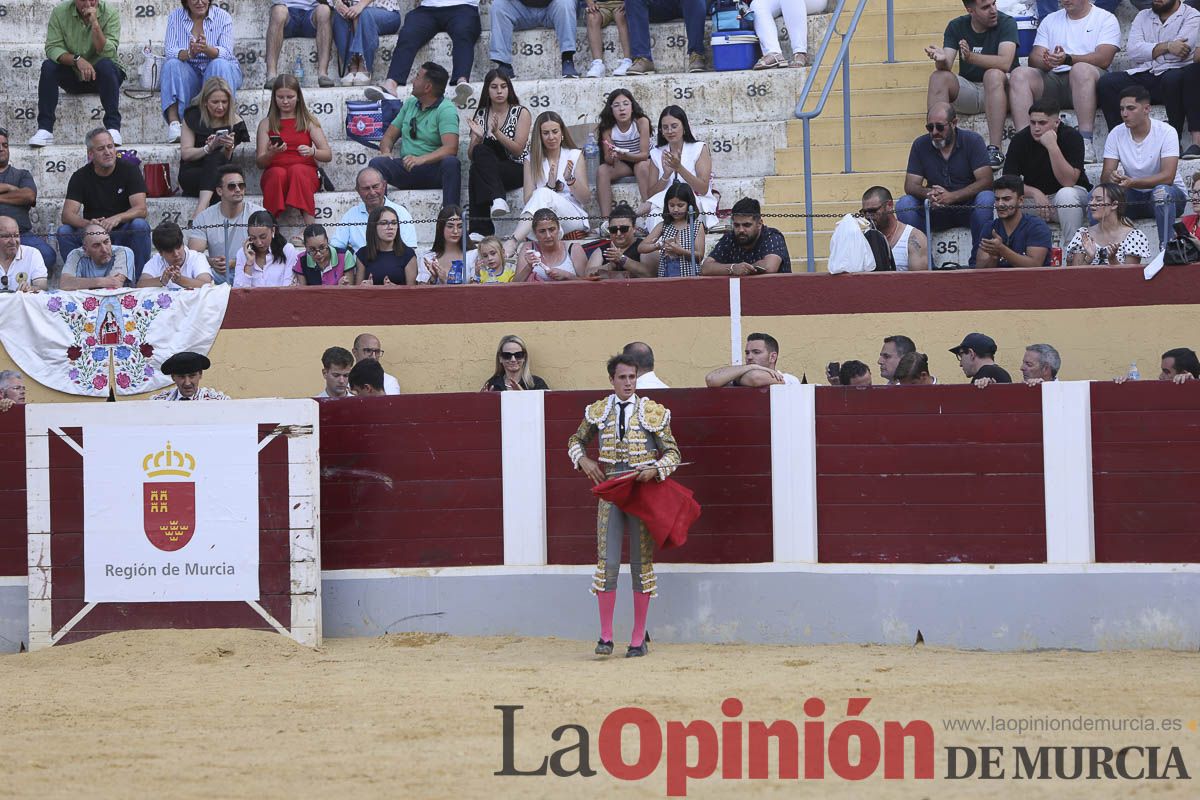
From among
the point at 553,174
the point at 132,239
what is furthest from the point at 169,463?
the point at 553,174

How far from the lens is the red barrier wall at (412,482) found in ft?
28.4

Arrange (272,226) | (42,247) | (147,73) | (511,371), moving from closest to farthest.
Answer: (511,371) → (272,226) → (42,247) → (147,73)

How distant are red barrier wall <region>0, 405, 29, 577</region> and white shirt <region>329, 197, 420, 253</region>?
2.40 metres

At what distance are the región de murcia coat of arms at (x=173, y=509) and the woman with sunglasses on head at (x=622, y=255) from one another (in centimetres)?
280

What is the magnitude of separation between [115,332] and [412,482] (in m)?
2.59

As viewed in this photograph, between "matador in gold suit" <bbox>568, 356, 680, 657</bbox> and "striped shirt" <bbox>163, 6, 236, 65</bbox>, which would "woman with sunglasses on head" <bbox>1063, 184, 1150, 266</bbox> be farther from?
"striped shirt" <bbox>163, 6, 236, 65</bbox>

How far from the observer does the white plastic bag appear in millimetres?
9820

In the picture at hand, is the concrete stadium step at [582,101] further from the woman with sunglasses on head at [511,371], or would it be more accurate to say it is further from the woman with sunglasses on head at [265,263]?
the woman with sunglasses on head at [511,371]

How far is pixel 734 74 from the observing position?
11.8 m

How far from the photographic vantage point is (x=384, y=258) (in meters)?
10.4

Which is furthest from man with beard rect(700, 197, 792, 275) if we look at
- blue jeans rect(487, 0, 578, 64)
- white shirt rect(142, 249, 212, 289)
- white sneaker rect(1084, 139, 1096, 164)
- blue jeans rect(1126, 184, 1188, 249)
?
white shirt rect(142, 249, 212, 289)

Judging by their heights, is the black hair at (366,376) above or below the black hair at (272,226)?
below

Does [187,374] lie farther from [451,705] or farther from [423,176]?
[423,176]

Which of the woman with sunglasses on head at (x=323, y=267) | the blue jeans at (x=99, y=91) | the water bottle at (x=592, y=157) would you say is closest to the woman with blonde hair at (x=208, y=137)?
the blue jeans at (x=99, y=91)
